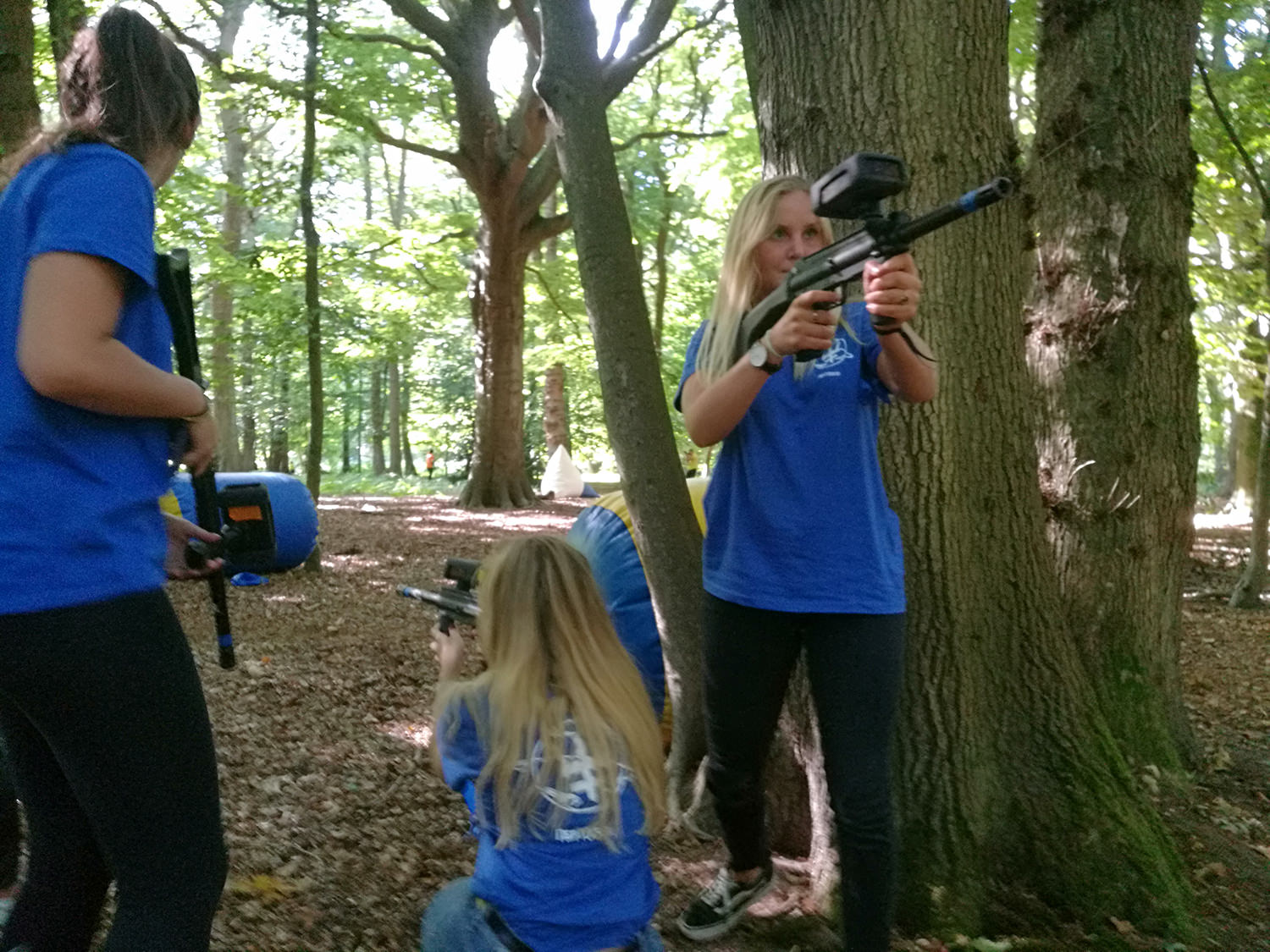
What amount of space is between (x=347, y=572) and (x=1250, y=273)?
31.5 feet

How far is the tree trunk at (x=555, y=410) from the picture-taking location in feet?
73.1

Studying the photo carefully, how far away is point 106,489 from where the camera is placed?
1.58 metres

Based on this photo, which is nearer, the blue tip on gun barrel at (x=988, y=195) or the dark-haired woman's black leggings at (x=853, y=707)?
the blue tip on gun barrel at (x=988, y=195)

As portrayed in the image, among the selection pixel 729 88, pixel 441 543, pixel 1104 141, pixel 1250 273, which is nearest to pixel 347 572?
pixel 441 543

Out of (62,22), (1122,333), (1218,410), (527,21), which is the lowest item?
(1122,333)

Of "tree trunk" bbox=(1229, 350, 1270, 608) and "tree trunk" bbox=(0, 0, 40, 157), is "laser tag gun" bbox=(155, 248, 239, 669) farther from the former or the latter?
"tree trunk" bbox=(1229, 350, 1270, 608)

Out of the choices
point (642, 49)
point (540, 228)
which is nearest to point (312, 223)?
point (642, 49)

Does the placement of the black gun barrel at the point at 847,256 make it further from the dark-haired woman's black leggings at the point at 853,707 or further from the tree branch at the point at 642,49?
the tree branch at the point at 642,49

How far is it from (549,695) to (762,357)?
0.91 meters

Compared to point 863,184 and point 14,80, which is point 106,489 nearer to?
point 863,184

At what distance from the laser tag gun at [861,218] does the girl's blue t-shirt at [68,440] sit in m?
1.32

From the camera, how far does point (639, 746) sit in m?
2.19

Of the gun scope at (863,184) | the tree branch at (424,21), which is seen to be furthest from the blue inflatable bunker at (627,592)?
the tree branch at (424,21)

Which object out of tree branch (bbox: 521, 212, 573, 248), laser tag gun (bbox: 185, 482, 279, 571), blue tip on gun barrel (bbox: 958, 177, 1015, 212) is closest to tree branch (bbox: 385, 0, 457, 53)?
tree branch (bbox: 521, 212, 573, 248)
